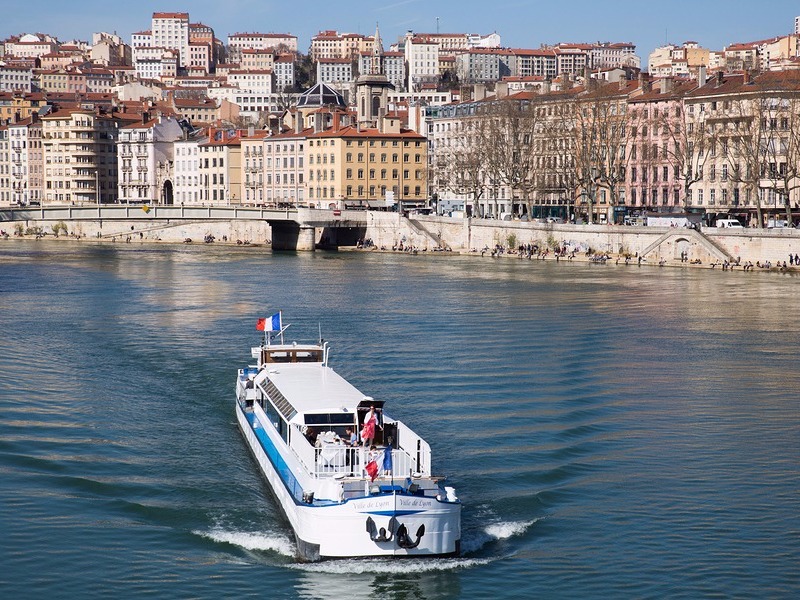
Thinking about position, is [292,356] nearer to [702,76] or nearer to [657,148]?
[657,148]

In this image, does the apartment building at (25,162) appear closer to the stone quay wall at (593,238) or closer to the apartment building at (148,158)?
the apartment building at (148,158)

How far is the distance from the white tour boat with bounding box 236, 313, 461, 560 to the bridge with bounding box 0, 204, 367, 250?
204 ft

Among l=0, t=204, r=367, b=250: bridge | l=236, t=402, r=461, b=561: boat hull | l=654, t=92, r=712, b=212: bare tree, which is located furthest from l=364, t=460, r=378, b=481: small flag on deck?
l=0, t=204, r=367, b=250: bridge

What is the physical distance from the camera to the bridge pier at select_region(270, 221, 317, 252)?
90812mm

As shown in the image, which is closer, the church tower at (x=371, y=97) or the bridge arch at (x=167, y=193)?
the church tower at (x=371, y=97)

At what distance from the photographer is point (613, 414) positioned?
92.7ft

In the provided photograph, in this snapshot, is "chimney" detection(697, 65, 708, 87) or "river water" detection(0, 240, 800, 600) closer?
"river water" detection(0, 240, 800, 600)

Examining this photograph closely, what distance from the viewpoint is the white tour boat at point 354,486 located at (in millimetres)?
18391

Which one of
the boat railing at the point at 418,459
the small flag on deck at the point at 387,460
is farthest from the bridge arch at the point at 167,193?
the small flag on deck at the point at 387,460

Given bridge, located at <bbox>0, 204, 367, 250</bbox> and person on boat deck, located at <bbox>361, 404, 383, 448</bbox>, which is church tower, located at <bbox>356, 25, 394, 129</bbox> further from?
person on boat deck, located at <bbox>361, 404, 383, 448</bbox>

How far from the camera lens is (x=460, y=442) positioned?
25.6m

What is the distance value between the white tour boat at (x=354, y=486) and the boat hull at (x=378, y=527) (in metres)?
0.01

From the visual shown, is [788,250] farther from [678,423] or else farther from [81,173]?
[81,173]

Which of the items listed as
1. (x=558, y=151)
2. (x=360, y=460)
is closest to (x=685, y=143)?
(x=558, y=151)
